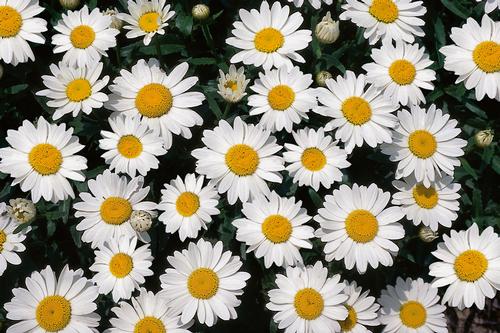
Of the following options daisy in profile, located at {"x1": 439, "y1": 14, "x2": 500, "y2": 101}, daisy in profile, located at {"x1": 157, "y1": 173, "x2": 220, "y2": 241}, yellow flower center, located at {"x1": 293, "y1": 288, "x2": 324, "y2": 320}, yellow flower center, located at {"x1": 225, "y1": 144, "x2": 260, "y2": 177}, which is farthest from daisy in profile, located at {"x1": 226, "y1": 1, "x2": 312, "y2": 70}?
yellow flower center, located at {"x1": 293, "y1": 288, "x2": 324, "y2": 320}

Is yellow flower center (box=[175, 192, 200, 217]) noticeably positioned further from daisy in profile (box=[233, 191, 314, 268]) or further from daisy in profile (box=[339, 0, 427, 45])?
daisy in profile (box=[339, 0, 427, 45])

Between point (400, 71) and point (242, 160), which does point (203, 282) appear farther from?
point (400, 71)

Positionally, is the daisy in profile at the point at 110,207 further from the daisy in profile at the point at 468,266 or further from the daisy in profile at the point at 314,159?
the daisy in profile at the point at 468,266

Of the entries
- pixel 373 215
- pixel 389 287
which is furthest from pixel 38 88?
pixel 389 287

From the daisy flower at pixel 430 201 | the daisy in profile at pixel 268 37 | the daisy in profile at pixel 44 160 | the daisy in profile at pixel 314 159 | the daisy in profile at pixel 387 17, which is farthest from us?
the daisy in profile at pixel 387 17

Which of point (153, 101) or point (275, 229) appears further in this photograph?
point (153, 101)

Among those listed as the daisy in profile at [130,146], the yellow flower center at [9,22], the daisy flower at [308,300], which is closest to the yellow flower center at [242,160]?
the daisy in profile at [130,146]

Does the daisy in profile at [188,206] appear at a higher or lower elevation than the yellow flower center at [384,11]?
lower

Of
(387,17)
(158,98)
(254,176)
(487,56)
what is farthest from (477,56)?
(158,98)
